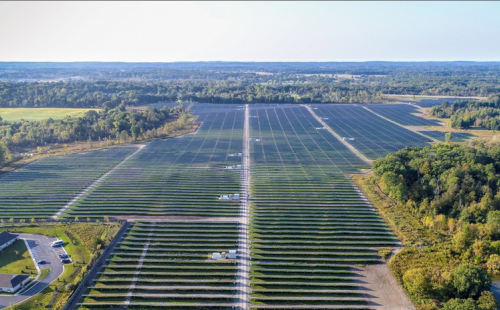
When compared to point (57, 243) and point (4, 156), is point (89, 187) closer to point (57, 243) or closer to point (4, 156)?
point (57, 243)

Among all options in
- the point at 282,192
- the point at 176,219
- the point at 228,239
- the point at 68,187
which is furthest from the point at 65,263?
the point at 282,192

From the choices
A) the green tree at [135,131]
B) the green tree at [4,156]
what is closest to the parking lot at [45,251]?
the green tree at [4,156]

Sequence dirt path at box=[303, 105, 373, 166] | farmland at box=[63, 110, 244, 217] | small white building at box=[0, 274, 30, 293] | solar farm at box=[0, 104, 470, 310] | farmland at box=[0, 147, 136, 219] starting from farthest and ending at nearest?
dirt path at box=[303, 105, 373, 166] < farmland at box=[0, 147, 136, 219] < farmland at box=[63, 110, 244, 217] < solar farm at box=[0, 104, 470, 310] < small white building at box=[0, 274, 30, 293]

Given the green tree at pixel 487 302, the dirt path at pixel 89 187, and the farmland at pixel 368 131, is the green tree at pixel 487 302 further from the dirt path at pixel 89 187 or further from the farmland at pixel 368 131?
the dirt path at pixel 89 187

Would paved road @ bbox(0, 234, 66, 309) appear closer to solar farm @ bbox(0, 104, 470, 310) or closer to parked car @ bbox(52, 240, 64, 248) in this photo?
parked car @ bbox(52, 240, 64, 248)


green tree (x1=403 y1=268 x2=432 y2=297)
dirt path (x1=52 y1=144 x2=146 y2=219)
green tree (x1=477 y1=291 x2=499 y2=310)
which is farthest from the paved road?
green tree (x1=477 y1=291 x2=499 y2=310)

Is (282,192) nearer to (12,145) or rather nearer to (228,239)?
(228,239)
